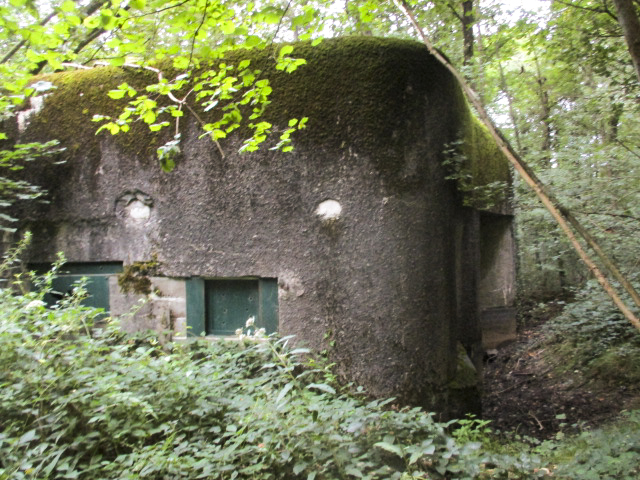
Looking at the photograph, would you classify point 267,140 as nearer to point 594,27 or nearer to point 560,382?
point 594,27

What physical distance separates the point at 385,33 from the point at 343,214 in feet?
22.6

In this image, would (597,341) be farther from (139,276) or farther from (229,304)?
(139,276)

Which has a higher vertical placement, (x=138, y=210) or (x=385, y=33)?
(x=385, y=33)

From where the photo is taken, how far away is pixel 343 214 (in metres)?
3.93

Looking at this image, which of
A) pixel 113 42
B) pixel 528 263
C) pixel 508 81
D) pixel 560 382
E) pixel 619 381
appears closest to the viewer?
pixel 113 42

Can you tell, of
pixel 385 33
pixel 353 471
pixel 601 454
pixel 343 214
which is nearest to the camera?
pixel 353 471

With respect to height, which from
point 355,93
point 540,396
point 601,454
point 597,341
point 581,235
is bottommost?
point 540,396

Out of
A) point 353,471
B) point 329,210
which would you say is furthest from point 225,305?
point 353,471

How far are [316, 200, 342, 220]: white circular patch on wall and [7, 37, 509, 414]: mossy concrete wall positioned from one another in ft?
0.11

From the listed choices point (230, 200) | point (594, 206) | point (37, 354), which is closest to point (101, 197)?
point (230, 200)

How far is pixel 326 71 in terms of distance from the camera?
4031 mm

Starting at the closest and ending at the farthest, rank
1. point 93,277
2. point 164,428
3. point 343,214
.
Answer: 1. point 164,428
2. point 343,214
3. point 93,277

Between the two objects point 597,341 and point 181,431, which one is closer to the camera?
point 181,431

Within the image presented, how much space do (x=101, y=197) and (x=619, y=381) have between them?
17.8 feet
